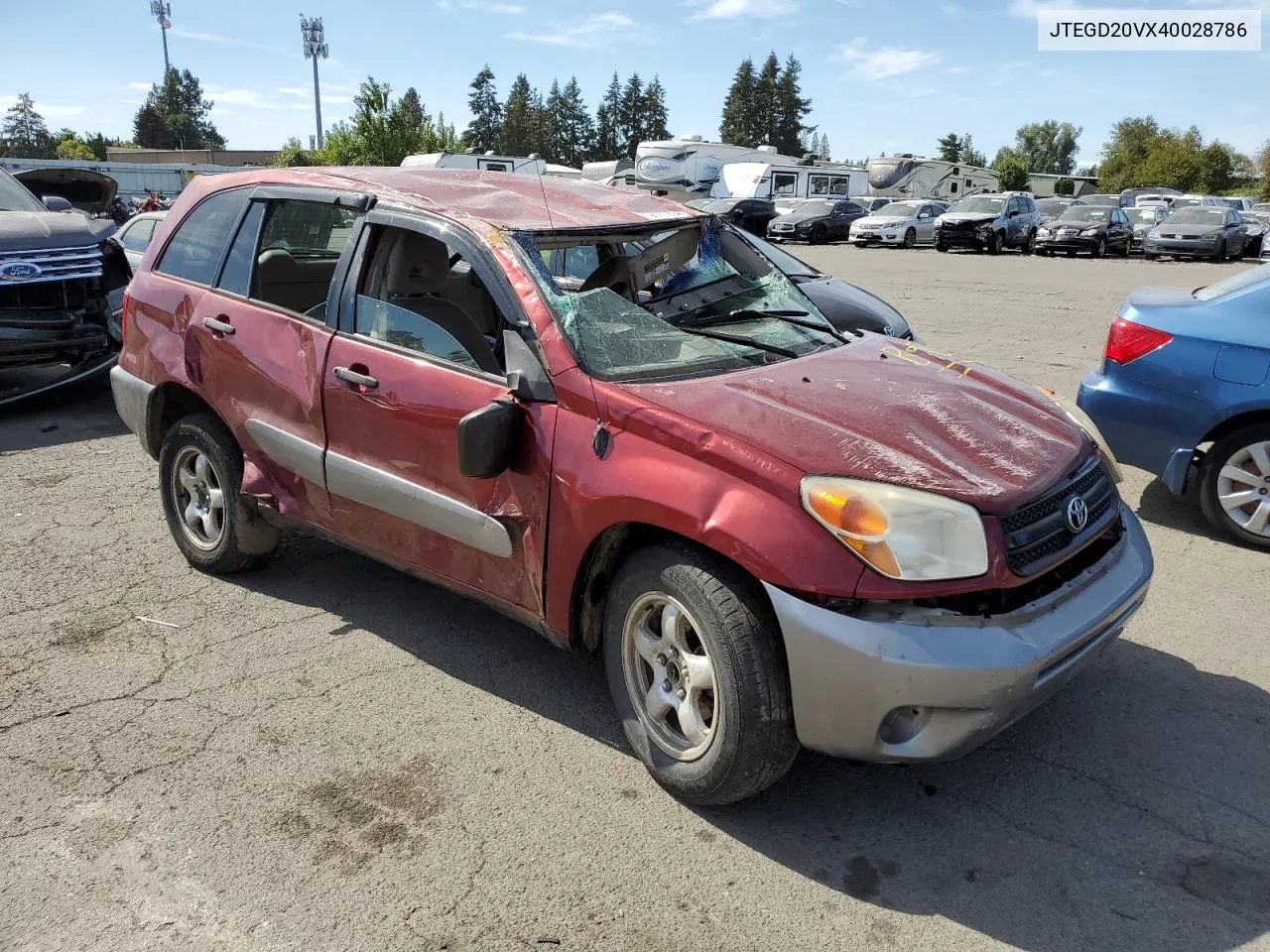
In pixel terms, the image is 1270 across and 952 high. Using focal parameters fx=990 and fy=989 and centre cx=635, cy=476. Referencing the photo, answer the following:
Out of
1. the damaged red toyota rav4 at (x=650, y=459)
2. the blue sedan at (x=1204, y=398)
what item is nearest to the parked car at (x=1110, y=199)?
the blue sedan at (x=1204, y=398)

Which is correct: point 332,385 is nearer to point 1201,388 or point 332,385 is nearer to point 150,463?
point 150,463

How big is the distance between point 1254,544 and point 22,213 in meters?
9.03

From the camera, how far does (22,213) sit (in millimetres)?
8062

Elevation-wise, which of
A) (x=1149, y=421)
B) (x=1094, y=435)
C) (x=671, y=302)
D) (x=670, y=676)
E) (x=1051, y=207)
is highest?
(x=1051, y=207)

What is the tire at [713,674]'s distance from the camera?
2.69m

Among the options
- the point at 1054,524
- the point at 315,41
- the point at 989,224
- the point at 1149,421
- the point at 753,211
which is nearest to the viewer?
the point at 1054,524

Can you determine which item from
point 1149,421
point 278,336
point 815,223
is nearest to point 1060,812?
point 1149,421

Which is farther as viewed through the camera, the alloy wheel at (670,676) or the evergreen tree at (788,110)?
the evergreen tree at (788,110)

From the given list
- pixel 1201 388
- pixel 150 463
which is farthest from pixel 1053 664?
pixel 150 463

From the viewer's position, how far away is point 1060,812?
298 cm

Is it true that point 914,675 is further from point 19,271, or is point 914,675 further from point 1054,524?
point 19,271

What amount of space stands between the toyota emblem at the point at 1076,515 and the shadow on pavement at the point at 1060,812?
828 mm

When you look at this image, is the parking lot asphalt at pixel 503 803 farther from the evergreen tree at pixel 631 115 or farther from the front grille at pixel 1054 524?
the evergreen tree at pixel 631 115

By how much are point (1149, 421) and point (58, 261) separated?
7703 mm
